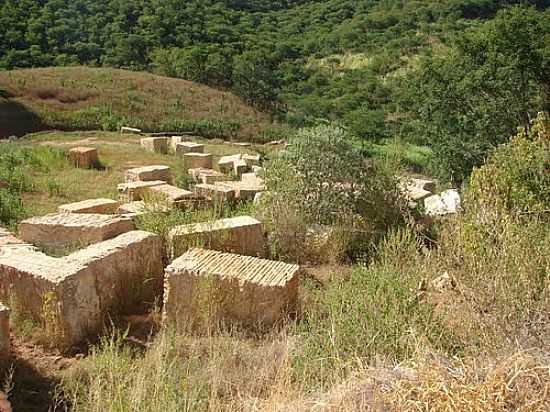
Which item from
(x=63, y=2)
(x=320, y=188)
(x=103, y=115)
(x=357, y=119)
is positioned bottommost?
(x=357, y=119)

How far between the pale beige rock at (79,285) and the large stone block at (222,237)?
418mm

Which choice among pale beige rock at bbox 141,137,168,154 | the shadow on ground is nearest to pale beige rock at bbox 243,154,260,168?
pale beige rock at bbox 141,137,168,154

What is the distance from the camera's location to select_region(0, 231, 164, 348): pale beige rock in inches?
172

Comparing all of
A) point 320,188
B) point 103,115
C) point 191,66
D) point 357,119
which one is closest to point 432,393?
point 320,188

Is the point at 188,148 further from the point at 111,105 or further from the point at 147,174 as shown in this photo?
the point at 111,105

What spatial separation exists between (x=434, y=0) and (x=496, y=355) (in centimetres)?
5583

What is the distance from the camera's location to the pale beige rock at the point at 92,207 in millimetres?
7375

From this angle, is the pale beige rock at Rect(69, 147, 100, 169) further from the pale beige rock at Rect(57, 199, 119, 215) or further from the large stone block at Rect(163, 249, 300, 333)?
the large stone block at Rect(163, 249, 300, 333)

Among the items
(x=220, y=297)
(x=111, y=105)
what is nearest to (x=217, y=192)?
(x=220, y=297)

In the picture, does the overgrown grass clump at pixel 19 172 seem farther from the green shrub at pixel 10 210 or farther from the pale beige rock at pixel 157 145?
the pale beige rock at pixel 157 145

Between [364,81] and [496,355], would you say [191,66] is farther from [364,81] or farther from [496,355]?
[496,355]

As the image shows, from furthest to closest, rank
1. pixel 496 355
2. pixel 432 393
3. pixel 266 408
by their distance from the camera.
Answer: pixel 496 355 → pixel 266 408 → pixel 432 393

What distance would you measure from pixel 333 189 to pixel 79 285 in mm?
3480

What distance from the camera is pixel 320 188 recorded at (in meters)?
7.16
